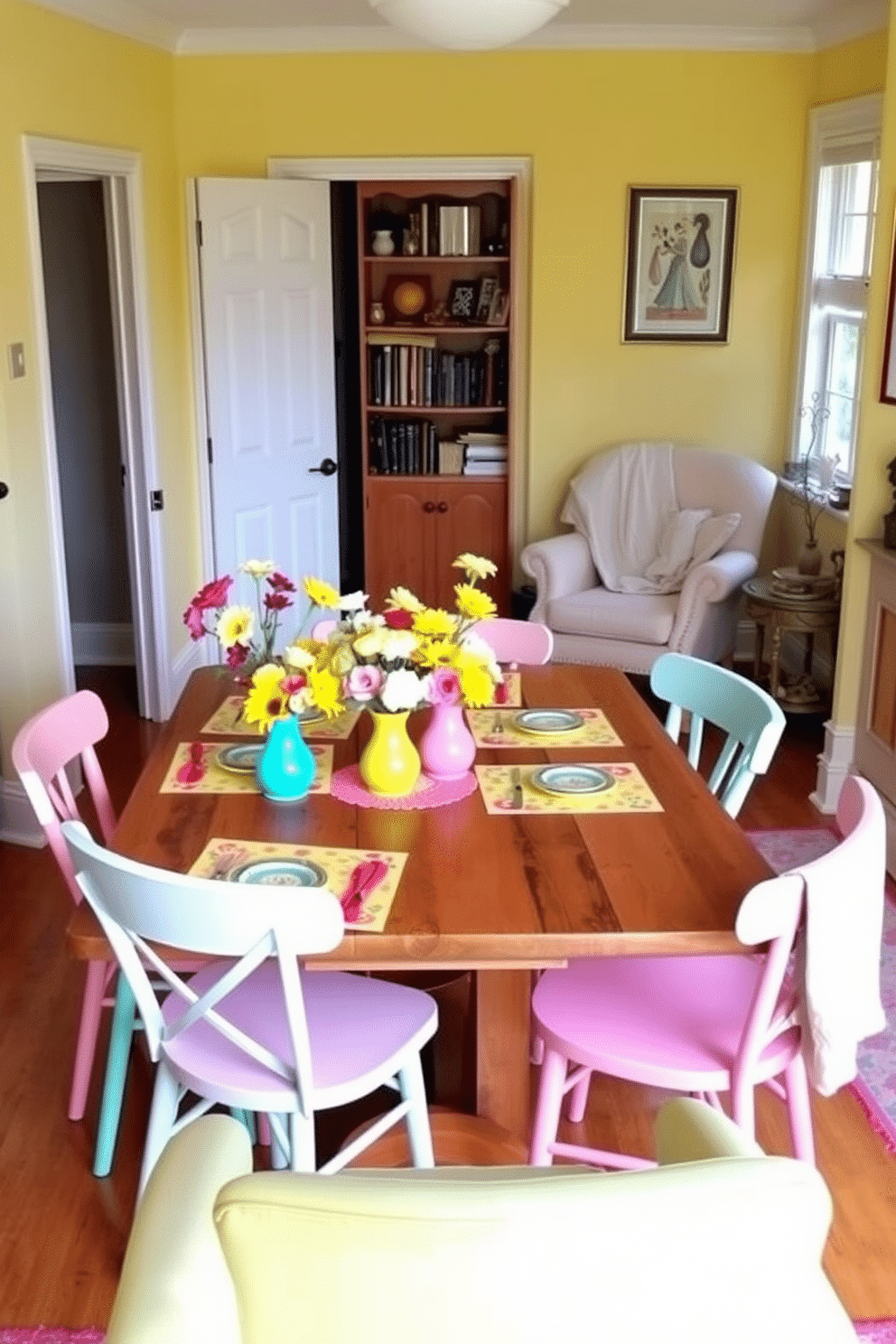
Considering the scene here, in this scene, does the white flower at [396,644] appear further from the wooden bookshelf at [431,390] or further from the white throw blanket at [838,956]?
the wooden bookshelf at [431,390]

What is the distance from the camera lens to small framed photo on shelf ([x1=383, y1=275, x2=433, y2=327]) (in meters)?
5.88

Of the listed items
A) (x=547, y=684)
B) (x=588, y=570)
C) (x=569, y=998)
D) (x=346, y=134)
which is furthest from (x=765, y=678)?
(x=569, y=998)

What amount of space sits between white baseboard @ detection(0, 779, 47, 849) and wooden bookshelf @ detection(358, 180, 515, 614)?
2301mm

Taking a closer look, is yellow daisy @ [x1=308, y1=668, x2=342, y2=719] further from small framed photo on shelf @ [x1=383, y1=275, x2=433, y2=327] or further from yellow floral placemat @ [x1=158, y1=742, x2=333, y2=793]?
small framed photo on shelf @ [x1=383, y1=275, x2=433, y2=327]

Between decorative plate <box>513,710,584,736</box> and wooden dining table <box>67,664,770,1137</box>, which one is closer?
wooden dining table <box>67,664,770,1137</box>

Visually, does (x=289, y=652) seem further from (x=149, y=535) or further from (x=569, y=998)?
(x=149, y=535)

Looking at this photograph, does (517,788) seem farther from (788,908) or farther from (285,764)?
(788,908)

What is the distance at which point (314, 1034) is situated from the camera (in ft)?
7.10

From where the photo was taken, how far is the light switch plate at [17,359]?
377 centimetres

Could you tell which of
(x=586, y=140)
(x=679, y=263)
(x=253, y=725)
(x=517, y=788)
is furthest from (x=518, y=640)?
(x=586, y=140)

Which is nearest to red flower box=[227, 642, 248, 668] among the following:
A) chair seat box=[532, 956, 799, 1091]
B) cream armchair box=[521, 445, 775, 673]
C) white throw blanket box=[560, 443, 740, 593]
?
chair seat box=[532, 956, 799, 1091]

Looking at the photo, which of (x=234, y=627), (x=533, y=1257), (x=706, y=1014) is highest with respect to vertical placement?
(x=234, y=627)

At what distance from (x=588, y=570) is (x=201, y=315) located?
6.00ft

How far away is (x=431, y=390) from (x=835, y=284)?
5.75 ft
